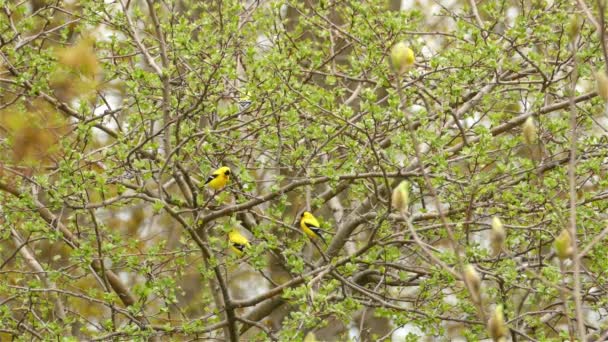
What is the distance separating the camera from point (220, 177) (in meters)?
5.66

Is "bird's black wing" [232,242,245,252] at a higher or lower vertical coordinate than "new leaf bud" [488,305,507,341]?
higher

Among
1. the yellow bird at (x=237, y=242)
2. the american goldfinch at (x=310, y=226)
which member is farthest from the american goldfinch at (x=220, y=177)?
the american goldfinch at (x=310, y=226)

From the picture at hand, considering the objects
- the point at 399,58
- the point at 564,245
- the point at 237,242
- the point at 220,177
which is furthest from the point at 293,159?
the point at 564,245

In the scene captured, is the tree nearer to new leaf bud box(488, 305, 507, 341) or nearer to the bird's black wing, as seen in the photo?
the bird's black wing

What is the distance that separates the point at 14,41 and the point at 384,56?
240 cm

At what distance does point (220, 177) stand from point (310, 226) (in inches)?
35.1

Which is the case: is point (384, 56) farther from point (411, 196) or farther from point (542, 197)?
point (542, 197)

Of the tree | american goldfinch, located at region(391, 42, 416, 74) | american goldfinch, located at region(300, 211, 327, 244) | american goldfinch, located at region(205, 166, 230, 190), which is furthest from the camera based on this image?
american goldfinch, located at region(300, 211, 327, 244)

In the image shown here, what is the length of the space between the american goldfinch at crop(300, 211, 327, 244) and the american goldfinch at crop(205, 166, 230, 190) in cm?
76

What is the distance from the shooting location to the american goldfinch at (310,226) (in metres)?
6.19

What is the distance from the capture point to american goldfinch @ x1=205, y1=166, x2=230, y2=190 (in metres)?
5.61

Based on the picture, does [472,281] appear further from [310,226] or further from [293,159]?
[310,226]

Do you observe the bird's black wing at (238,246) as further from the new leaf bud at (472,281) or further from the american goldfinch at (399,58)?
the new leaf bud at (472,281)

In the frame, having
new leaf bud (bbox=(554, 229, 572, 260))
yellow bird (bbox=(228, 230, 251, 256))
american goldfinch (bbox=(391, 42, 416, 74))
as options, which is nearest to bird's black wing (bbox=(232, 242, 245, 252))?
yellow bird (bbox=(228, 230, 251, 256))
